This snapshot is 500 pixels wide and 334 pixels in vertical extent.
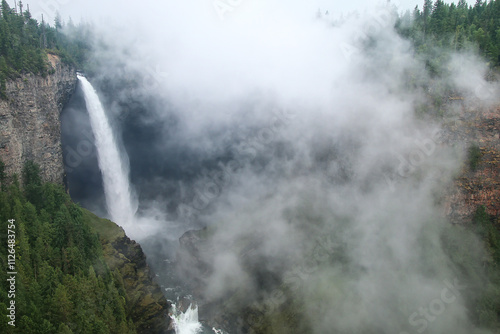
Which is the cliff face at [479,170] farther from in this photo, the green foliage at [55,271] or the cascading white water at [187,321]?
the green foliage at [55,271]

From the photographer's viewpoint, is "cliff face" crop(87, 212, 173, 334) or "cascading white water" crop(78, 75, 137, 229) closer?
"cliff face" crop(87, 212, 173, 334)

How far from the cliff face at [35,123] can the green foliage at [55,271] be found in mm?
3176

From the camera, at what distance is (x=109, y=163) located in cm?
6906

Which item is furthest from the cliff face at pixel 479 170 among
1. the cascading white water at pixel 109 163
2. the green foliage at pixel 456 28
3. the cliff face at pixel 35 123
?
the cliff face at pixel 35 123

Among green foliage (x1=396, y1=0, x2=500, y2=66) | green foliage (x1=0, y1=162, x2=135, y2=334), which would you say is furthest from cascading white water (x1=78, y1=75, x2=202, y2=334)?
green foliage (x1=396, y1=0, x2=500, y2=66)

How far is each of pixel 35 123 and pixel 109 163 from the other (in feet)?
62.5

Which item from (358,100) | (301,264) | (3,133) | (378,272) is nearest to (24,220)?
(3,133)

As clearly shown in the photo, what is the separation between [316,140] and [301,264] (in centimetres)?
2595

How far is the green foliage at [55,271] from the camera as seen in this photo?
32.3 m

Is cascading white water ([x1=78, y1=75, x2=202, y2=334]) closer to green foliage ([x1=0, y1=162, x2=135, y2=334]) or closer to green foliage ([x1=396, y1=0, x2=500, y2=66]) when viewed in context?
green foliage ([x1=0, y1=162, x2=135, y2=334])

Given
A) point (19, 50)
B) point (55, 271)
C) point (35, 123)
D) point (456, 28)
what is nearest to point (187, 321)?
point (55, 271)

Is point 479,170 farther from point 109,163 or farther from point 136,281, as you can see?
point 109,163

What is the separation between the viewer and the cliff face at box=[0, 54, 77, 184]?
Result: 45.2 metres

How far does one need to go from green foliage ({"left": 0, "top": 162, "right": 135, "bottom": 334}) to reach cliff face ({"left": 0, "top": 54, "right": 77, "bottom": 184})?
10.4 ft
